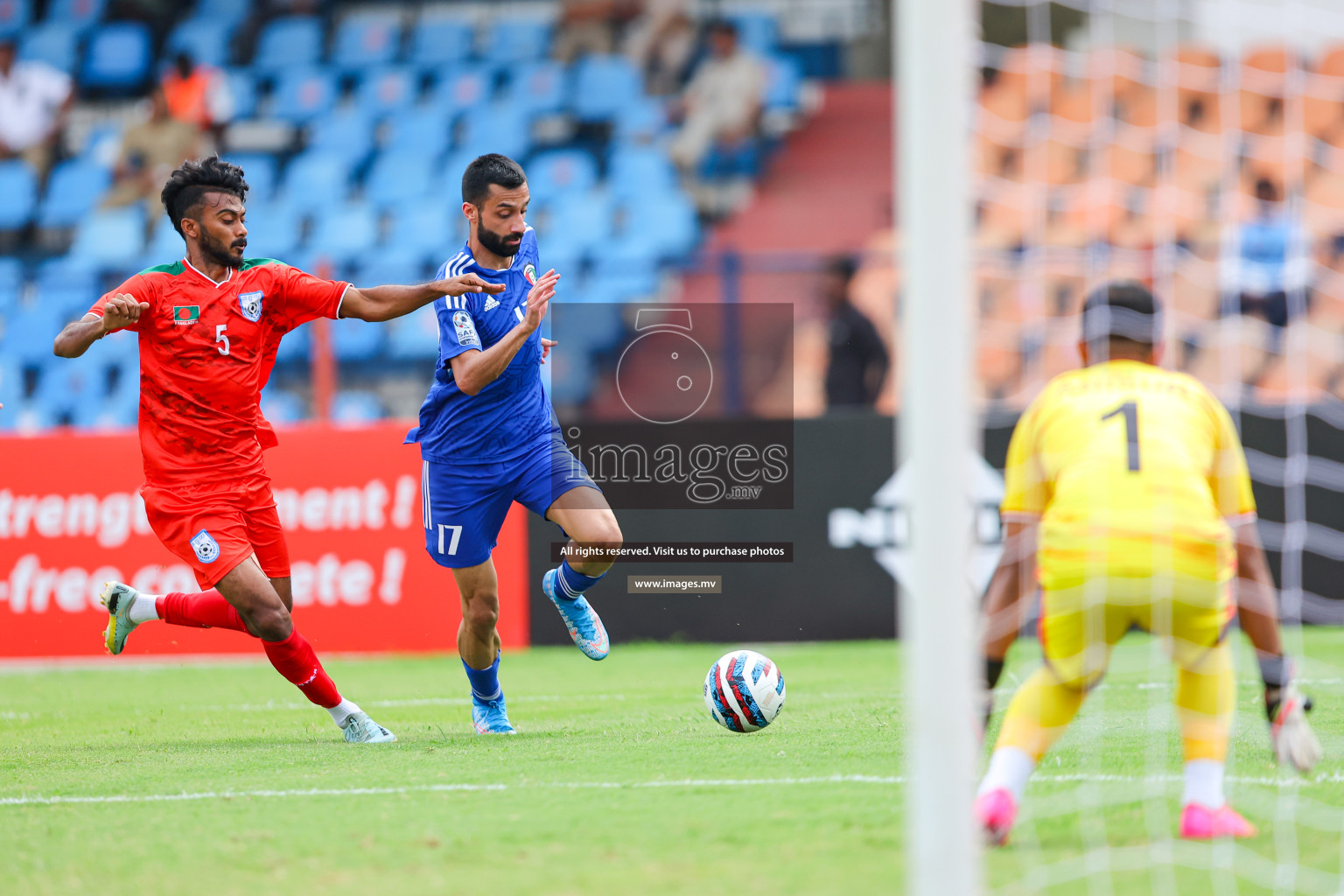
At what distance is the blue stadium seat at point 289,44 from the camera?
18531mm

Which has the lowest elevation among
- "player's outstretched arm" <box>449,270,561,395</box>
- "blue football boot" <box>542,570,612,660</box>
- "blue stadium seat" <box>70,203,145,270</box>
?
"blue football boot" <box>542,570,612,660</box>

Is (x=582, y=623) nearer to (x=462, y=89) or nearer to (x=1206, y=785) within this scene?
(x=1206, y=785)

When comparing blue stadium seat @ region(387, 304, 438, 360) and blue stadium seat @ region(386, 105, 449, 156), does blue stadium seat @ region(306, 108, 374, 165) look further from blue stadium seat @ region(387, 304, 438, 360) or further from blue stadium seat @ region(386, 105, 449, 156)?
blue stadium seat @ region(387, 304, 438, 360)

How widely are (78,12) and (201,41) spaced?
74.1 inches

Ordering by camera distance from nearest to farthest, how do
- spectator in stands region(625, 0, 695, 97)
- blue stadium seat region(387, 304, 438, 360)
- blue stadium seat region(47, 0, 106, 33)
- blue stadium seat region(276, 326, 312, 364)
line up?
1. blue stadium seat region(276, 326, 312, 364)
2. blue stadium seat region(387, 304, 438, 360)
3. spectator in stands region(625, 0, 695, 97)
4. blue stadium seat region(47, 0, 106, 33)

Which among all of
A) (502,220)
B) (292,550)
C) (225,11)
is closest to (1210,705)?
(502,220)

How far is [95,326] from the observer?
5.85 m

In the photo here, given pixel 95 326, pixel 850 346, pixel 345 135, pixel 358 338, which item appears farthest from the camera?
pixel 345 135

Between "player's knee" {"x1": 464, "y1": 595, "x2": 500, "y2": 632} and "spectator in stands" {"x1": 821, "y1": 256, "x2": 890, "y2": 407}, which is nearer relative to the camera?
"player's knee" {"x1": 464, "y1": 595, "x2": 500, "y2": 632}

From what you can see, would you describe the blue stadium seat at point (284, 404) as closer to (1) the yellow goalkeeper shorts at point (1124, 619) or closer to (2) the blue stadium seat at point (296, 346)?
(2) the blue stadium seat at point (296, 346)

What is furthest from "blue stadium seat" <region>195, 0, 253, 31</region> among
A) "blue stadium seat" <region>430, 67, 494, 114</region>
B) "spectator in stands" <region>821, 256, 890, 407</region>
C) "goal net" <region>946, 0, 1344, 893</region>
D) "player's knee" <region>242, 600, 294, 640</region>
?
"player's knee" <region>242, 600, 294, 640</region>

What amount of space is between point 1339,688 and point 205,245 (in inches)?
222

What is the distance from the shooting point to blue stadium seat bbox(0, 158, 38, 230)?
16.6 metres

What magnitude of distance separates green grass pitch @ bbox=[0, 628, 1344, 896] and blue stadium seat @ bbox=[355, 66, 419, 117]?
1167 centimetres
